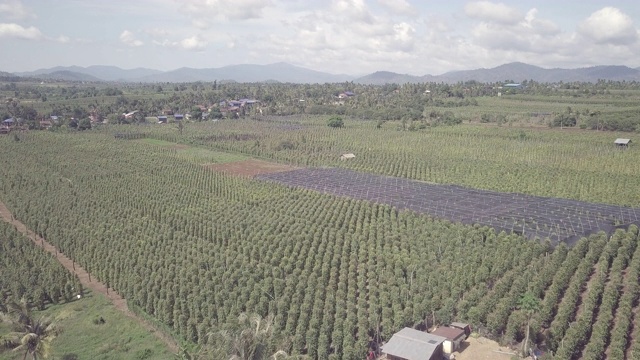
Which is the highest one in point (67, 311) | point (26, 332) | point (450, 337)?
point (26, 332)

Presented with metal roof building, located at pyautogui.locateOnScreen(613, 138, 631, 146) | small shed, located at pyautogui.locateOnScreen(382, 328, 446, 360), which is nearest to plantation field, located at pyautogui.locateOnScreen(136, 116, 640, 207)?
metal roof building, located at pyautogui.locateOnScreen(613, 138, 631, 146)

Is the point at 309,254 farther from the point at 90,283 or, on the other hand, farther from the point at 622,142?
the point at 622,142

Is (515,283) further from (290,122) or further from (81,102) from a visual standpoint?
(81,102)

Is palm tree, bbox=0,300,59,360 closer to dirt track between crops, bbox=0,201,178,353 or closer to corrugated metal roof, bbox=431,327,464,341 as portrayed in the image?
dirt track between crops, bbox=0,201,178,353

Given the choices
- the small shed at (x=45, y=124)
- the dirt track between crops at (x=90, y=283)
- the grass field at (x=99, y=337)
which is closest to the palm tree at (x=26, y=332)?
the grass field at (x=99, y=337)

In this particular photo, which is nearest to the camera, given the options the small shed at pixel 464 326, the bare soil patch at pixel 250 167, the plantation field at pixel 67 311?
the small shed at pixel 464 326

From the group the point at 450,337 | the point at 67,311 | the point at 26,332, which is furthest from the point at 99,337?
the point at 450,337

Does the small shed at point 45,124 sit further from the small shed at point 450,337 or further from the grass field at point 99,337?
the small shed at point 450,337
